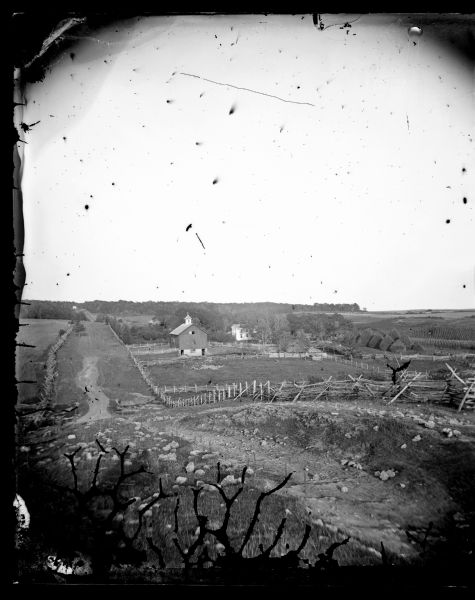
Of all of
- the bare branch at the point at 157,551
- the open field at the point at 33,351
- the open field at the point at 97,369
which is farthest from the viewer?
the open field at the point at 97,369

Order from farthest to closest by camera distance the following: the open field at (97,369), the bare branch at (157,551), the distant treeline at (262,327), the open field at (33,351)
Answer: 1. the distant treeline at (262,327)
2. the open field at (97,369)
3. the open field at (33,351)
4. the bare branch at (157,551)

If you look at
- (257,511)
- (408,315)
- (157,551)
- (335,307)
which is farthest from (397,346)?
(157,551)

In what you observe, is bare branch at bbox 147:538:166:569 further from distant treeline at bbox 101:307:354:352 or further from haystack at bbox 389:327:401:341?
haystack at bbox 389:327:401:341

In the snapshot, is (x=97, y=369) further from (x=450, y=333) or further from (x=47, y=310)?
(x=450, y=333)

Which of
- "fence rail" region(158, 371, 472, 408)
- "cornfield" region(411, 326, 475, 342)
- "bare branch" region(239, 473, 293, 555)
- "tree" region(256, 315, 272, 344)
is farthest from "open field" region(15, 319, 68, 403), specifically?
"cornfield" region(411, 326, 475, 342)

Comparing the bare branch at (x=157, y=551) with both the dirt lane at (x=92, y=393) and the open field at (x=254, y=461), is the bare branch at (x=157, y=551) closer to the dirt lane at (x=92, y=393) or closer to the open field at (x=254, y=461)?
the open field at (x=254, y=461)

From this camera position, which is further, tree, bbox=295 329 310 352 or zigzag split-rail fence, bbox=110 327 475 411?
tree, bbox=295 329 310 352

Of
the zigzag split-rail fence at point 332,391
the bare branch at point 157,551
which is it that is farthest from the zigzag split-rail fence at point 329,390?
the bare branch at point 157,551
